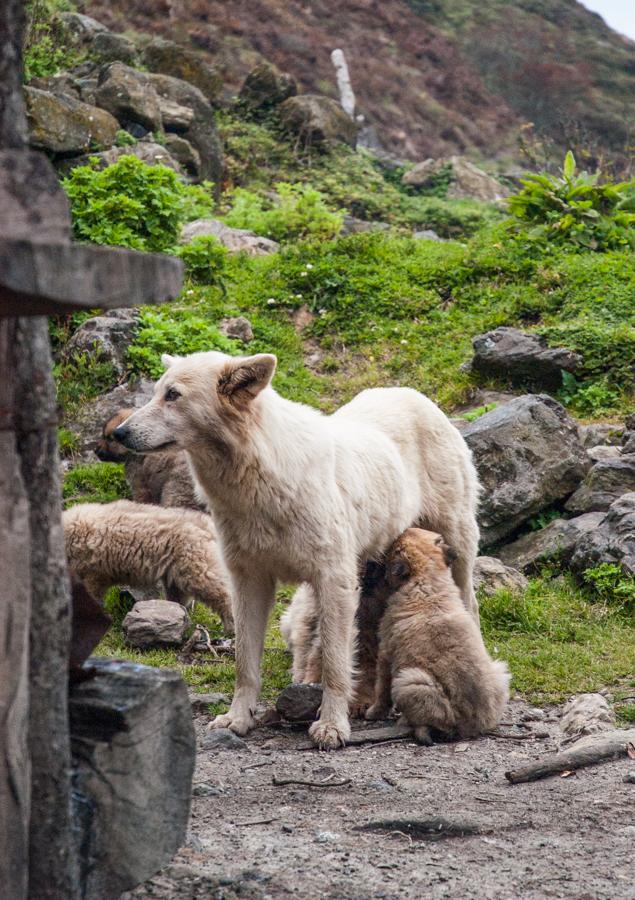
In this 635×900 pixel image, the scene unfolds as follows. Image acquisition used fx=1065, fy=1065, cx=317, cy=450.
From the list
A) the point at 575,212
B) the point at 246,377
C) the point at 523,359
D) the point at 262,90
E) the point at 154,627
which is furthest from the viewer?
the point at 262,90

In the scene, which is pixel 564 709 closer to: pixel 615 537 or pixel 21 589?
pixel 615 537

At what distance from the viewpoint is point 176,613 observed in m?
7.95

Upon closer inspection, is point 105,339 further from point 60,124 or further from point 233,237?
point 233,237

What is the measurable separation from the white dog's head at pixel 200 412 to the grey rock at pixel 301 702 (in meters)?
1.60

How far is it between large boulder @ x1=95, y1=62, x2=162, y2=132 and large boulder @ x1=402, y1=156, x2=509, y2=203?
933 centimetres

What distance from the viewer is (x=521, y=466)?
9.59 meters

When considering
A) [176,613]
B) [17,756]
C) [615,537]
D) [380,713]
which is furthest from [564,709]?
[17,756]

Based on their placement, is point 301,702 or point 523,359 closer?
point 301,702

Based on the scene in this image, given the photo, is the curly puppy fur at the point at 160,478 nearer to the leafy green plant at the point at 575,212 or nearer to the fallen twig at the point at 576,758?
the fallen twig at the point at 576,758

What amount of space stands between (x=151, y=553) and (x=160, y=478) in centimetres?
151

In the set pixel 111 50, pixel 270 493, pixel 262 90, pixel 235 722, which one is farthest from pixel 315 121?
pixel 235 722

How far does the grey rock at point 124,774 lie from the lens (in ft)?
9.75

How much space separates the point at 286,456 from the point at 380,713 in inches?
68.9

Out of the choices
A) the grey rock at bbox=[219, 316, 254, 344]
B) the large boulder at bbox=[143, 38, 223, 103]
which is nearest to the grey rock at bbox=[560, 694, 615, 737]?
the grey rock at bbox=[219, 316, 254, 344]
